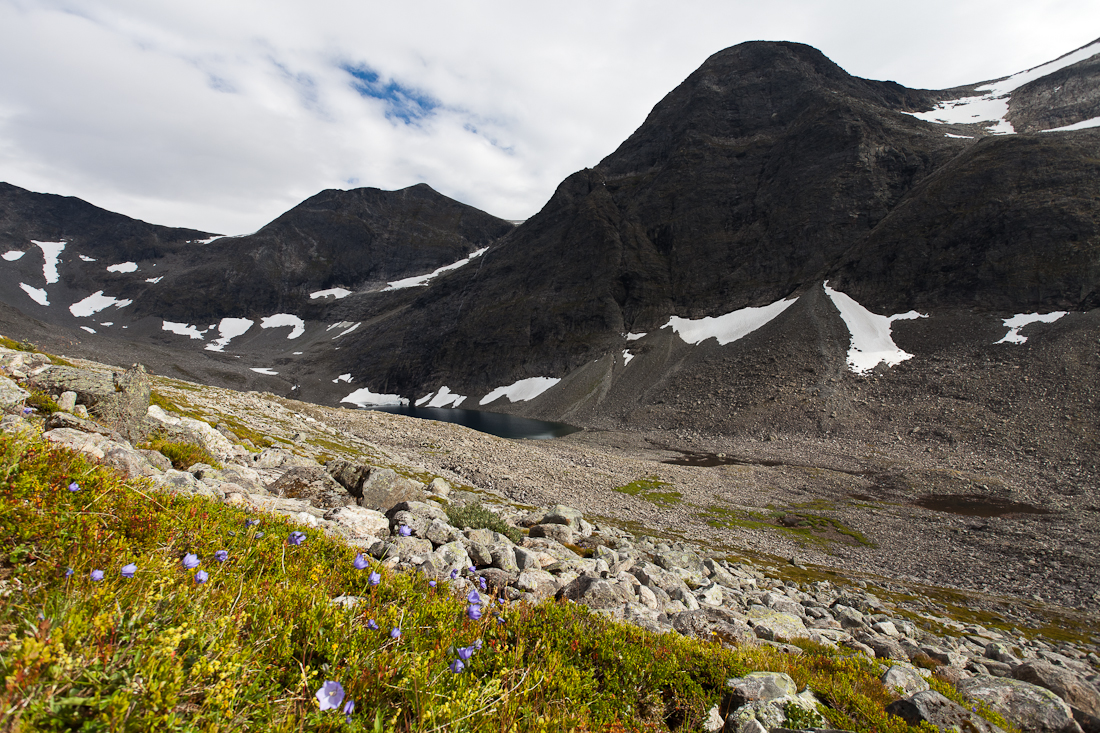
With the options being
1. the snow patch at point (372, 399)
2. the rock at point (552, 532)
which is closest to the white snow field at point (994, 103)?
the rock at point (552, 532)

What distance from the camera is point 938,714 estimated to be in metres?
4.77

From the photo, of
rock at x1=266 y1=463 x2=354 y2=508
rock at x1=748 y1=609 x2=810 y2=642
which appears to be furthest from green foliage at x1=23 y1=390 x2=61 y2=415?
rock at x1=748 y1=609 x2=810 y2=642

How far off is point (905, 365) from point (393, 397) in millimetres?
133617

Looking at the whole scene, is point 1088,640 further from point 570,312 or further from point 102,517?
point 570,312

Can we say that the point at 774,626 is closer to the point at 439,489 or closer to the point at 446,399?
the point at 439,489

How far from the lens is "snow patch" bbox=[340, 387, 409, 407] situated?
477ft

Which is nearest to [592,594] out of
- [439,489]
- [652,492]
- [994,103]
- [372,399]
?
[439,489]

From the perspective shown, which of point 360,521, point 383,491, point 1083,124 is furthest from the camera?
point 1083,124

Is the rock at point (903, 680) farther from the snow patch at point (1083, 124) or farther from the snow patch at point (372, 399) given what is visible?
the snow patch at point (372, 399)

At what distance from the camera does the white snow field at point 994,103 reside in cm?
11288

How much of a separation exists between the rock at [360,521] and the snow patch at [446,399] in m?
121

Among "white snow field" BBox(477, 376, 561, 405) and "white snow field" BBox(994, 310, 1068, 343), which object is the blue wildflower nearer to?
"white snow field" BBox(994, 310, 1068, 343)

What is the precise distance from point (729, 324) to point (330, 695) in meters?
100

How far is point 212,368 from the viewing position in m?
Answer: 147
